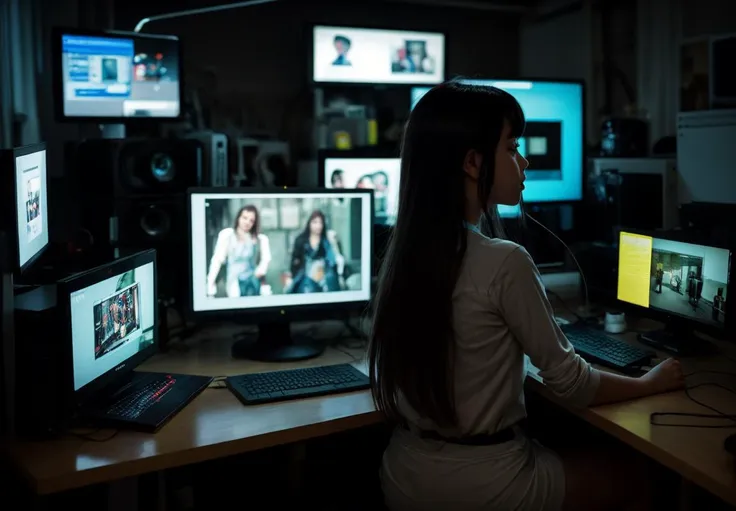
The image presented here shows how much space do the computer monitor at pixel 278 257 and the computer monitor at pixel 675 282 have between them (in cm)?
73

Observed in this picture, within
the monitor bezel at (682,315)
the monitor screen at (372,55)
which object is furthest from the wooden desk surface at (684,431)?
the monitor screen at (372,55)

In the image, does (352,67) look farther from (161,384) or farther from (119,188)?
(161,384)

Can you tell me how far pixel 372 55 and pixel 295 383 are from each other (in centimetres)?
289

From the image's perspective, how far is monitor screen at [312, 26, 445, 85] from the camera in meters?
4.22

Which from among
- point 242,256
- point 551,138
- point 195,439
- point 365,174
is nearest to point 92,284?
point 195,439

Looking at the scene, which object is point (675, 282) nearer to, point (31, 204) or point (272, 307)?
point (272, 307)

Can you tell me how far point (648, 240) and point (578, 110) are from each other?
73cm

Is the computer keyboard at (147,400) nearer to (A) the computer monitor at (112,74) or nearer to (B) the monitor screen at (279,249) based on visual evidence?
(B) the monitor screen at (279,249)

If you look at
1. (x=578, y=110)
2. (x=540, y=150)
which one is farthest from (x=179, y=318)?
(x=578, y=110)

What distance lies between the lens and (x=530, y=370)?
1.82m

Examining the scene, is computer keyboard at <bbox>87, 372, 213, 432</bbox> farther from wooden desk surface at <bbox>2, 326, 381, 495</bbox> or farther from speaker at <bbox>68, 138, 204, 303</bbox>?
speaker at <bbox>68, 138, 204, 303</bbox>

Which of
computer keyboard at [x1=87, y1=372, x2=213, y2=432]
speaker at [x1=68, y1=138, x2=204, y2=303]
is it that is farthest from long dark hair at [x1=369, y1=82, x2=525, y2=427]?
speaker at [x1=68, y1=138, x2=204, y2=303]

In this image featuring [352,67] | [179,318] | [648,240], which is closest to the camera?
[648,240]

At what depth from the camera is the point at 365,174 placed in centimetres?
259
